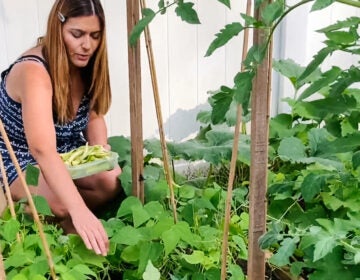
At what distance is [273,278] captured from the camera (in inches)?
58.8

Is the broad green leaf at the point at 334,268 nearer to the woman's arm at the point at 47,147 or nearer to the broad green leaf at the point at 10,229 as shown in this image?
the woman's arm at the point at 47,147

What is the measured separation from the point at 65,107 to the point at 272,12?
95cm

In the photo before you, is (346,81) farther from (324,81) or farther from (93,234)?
(93,234)

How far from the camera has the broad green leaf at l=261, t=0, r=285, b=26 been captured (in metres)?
0.75

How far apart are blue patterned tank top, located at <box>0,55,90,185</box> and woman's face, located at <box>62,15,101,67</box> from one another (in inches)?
6.5

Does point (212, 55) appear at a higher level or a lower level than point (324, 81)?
lower

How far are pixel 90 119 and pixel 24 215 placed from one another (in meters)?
0.42

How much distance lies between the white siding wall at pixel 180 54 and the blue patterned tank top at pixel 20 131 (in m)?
0.44

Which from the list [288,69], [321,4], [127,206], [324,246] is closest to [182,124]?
[288,69]

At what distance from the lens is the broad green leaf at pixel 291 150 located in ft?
5.39

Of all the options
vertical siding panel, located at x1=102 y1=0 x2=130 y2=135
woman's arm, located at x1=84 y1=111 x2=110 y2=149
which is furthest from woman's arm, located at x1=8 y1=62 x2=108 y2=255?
vertical siding panel, located at x1=102 y1=0 x2=130 y2=135

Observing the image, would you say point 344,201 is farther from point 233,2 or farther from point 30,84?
point 233,2

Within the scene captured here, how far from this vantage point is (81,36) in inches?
61.0

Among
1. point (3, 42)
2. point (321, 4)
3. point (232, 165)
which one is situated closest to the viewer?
point (321, 4)
